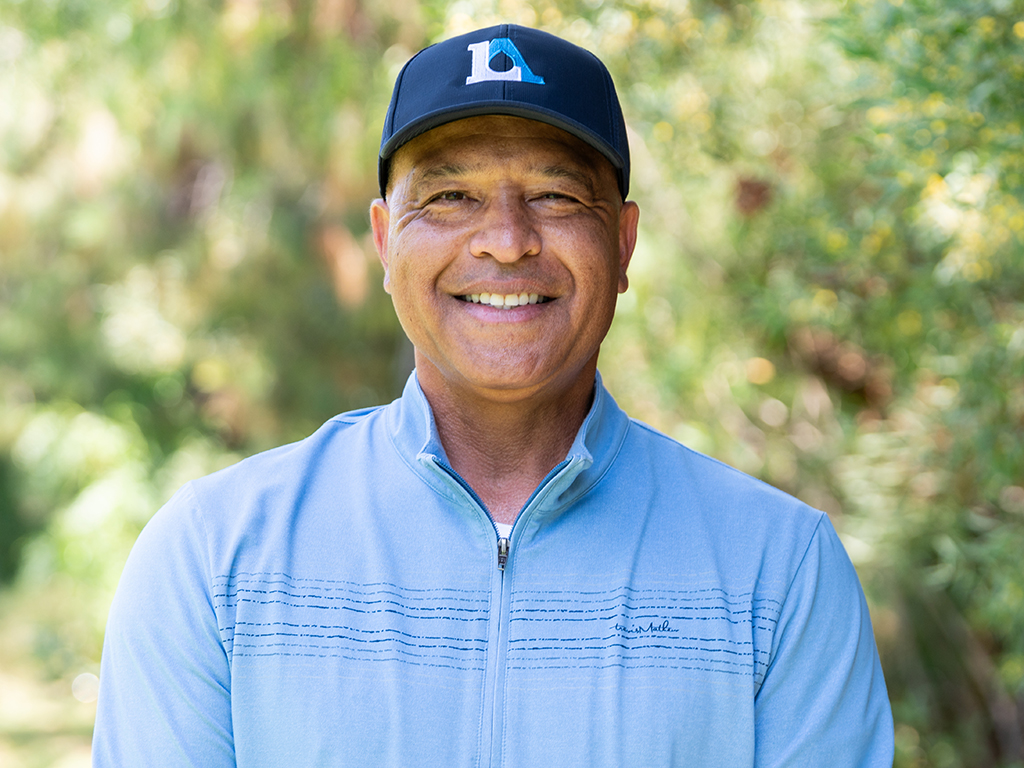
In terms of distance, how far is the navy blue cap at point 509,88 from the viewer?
1.35 m

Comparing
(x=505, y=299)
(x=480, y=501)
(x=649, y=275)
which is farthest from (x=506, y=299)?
(x=649, y=275)

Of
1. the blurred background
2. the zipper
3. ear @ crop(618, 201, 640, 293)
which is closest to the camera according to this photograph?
the zipper

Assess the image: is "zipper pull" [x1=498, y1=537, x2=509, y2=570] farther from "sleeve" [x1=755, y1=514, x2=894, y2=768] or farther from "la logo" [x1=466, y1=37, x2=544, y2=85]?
"la logo" [x1=466, y1=37, x2=544, y2=85]

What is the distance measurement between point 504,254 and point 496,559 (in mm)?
386

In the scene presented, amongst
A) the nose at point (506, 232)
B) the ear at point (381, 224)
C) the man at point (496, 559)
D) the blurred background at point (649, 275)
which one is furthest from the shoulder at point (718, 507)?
the blurred background at point (649, 275)

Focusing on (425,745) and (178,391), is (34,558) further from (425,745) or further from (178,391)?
(425,745)

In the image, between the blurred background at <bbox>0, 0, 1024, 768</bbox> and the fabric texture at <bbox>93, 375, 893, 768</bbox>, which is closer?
the fabric texture at <bbox>93, 375, 893, 768</bbox>

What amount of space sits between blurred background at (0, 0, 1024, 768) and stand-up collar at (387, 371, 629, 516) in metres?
1.28

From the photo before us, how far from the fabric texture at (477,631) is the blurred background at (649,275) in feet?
4.47

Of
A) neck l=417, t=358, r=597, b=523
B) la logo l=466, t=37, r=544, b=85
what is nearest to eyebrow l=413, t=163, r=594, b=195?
la logo l=466, t=37, r=544, b=85

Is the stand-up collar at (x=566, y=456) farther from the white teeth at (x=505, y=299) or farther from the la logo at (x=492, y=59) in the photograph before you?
the la logo at (x=492, y=59)

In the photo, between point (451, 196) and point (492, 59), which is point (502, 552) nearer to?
point (451, 196)

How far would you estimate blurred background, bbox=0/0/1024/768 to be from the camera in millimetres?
3016

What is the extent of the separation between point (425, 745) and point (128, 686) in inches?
14.2
